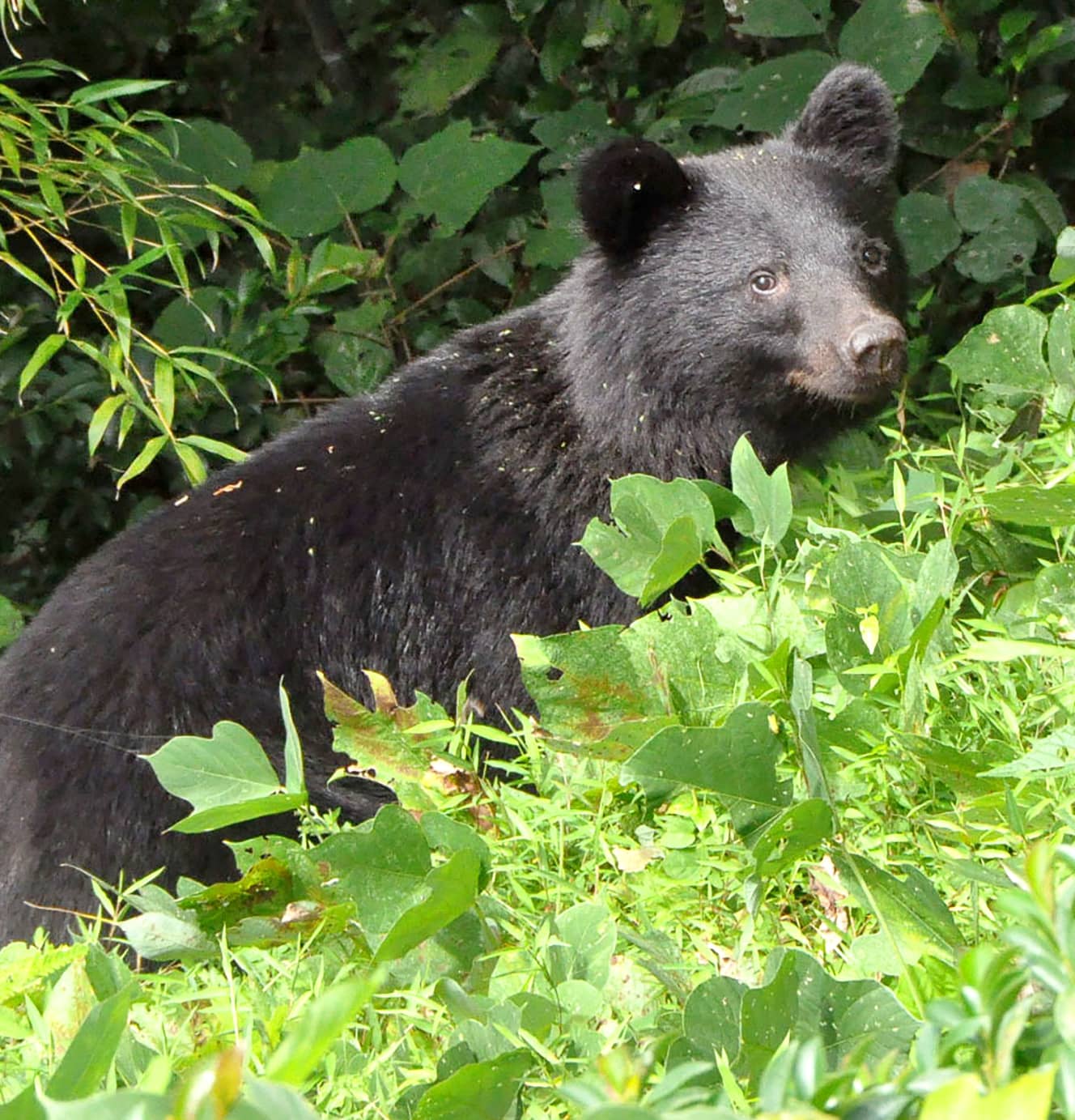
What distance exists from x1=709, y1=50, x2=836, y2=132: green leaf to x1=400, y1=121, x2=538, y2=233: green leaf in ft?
2.70

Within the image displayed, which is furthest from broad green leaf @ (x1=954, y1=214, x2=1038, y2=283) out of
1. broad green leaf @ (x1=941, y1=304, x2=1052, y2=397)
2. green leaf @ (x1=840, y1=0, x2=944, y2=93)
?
broad green leaf @ (x1=941, y1=304, x2=1052, y2=397)

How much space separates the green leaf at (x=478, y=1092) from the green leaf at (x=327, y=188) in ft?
14.5

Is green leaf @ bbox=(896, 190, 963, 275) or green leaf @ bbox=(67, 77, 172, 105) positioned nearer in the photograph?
green leaf @ bbox=(67, 77, 172, 105)

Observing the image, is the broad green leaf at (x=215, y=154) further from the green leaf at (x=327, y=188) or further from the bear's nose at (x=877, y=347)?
the bear's nose at (x=877, y=347)

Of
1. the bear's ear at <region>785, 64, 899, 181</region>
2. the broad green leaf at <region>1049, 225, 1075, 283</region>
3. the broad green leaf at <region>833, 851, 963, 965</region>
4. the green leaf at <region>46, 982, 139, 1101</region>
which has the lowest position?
the broad green leaf at <region>833, 851, 963, 965</region>

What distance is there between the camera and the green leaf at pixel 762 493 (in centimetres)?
296

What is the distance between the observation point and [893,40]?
5367 mm

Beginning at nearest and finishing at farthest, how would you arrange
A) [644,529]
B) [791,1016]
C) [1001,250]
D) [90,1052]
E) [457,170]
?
[90,1052] < [791,1016] < [644,529] < [1001,250] < [457,170]

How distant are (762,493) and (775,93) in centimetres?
293

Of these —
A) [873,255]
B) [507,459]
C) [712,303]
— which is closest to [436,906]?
[507,459]

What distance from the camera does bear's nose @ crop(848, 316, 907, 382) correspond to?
155 inches

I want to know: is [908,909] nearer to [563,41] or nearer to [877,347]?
[877,347]

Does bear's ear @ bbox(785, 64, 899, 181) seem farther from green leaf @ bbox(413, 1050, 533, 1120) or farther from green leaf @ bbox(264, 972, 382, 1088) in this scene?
green leaf @ bbox(264, 972, 382, 1088)

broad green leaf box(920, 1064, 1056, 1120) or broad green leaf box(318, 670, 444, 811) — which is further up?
broad green leaf box(920, 1064, 1056, 1120)
